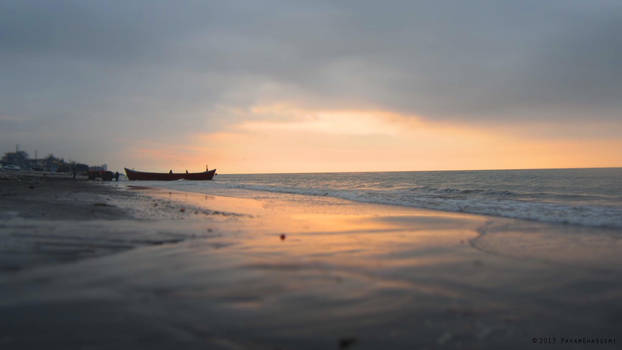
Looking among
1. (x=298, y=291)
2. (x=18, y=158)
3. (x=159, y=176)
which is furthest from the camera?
(x=18, y=158)

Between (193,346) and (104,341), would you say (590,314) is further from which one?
(104,341)

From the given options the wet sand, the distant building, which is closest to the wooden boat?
the wet sand

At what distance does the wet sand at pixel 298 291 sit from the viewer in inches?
105

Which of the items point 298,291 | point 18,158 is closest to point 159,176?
point 298,291

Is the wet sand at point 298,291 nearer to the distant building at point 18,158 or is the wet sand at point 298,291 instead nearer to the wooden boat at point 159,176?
the wooden boat at point 159,176

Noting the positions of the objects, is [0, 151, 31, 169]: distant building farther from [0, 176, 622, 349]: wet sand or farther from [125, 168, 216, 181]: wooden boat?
[0, 176, 622, 349]: wet sand

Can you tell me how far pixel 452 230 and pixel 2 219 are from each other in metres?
10.7

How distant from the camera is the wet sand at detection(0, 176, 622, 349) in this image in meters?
2.66

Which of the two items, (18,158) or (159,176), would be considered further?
(18,158)

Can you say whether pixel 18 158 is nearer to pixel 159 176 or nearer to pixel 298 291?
pixel 159 176

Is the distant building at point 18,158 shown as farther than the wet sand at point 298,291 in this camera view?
Yes

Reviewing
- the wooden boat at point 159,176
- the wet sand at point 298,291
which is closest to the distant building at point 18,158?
the wooden boat at point 159,176

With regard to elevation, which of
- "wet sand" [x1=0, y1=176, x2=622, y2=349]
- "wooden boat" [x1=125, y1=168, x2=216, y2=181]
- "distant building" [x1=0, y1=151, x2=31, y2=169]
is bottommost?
"wet sand" [x1=0, y1=176, x2=622, y2=349]

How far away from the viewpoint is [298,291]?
3.73 m
